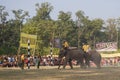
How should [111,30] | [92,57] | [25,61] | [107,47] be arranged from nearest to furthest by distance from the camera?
[92,57], [25,61], [107,47], [111,30]

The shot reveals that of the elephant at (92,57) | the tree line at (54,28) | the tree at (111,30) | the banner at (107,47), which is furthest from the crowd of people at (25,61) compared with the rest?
the tree at (111,30)

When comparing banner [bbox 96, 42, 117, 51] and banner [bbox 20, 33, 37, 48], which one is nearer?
banner [bbox 20, 33, 37, 48]

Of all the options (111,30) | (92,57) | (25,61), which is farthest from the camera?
(111,30)

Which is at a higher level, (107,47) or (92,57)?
(107,47)

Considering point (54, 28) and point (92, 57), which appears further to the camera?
point (54, 28)

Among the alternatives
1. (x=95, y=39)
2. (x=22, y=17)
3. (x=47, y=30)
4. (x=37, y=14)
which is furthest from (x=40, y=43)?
(x=95, y=39)

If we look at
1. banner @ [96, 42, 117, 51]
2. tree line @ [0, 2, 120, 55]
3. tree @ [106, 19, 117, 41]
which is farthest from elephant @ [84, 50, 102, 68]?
tree @ [106, 19, 117, 41]

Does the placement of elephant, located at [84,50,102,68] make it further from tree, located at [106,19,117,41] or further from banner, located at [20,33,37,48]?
tree, located at [106,19,117,41]

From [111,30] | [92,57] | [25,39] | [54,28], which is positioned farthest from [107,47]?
[111,30]

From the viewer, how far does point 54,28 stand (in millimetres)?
77500

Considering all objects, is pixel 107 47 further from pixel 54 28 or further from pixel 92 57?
pixel 54 28

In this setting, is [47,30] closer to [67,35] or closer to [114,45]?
[67,35]

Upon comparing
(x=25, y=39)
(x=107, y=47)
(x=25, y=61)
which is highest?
(x=25, y=39)

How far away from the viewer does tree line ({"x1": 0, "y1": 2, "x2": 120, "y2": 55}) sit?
226 feet
